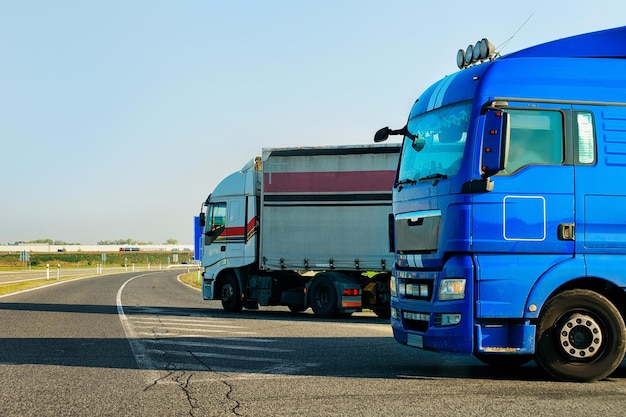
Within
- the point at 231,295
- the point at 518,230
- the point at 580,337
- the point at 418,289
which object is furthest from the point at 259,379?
the point at 231,295

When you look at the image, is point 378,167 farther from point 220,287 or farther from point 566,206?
point 566,206

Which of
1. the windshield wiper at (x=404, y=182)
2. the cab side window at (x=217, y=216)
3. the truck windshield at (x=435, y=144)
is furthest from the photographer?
the cab side window at (x=217, y=216)

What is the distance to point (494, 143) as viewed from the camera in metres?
7.95

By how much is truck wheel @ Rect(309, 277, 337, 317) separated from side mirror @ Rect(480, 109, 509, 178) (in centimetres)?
1061

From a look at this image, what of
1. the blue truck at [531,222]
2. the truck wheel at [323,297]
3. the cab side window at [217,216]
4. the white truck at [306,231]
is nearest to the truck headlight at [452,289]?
the blue truck at [531,222]

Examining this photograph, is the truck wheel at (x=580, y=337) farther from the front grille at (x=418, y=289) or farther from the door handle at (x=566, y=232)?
the front grille at (x=418, y=289)

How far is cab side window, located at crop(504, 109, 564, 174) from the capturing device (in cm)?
807

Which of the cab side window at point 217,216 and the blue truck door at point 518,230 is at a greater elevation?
the cab side window at point 217,216

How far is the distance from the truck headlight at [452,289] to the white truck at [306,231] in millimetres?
8995

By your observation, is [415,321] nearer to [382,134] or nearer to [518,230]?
[518,230]

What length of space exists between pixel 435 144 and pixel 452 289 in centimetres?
173

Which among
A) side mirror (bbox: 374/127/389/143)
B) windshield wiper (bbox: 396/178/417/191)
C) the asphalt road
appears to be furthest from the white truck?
windshield wiper (bbox: 396/178/417/191)

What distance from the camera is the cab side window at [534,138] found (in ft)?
26.5

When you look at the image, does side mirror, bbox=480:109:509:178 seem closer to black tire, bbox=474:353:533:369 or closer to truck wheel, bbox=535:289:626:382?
truck wheel, bbox=535:289:626:382
